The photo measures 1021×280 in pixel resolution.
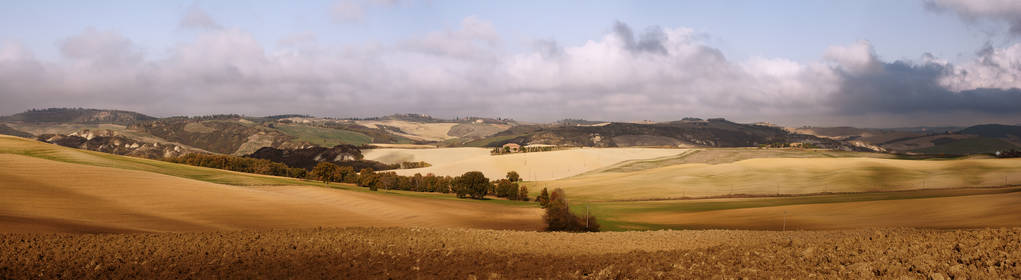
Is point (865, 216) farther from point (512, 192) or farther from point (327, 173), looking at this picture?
point (327, 173)

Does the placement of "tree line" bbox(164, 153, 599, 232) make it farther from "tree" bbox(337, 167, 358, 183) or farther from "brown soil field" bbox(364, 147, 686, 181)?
"brown soil field" bbox(364, 147, 686, 181)

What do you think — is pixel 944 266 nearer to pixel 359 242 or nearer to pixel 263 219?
pixel 359 242

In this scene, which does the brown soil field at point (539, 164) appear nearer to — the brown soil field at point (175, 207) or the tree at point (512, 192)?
the tree at point (512, 192)

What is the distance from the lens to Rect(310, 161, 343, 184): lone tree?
8822 centimetres

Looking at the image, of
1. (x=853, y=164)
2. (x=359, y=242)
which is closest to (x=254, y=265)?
(x=359, y=242)

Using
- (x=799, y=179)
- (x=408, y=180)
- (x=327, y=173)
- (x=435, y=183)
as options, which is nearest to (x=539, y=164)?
(x=408, y=180)

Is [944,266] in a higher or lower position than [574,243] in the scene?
higher

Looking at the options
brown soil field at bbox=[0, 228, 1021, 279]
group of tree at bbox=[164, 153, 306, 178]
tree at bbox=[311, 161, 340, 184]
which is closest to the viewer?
brown soil field at bbox=[0, 228, 1021, 279]

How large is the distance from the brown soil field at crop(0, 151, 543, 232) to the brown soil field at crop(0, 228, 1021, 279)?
6897 mm

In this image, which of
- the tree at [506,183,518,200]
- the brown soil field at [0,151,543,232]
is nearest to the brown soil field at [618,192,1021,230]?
the brown soil field at [0,151,543,232]

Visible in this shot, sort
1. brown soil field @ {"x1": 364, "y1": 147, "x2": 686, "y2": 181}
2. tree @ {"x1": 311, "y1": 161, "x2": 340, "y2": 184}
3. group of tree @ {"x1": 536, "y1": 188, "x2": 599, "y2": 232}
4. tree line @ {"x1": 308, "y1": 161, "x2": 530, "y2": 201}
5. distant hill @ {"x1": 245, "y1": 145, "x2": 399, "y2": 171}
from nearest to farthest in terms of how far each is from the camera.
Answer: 1. group of tree @ {"x1": 536, "y1": 188, "x2": 599, "y2": 232}
2. tree line @ {"x1": 308, "y1": 161, "x2": 530, "y2": 201}
3. tree @ {"x1": 311, "y1": 161, "x2": 340, "y2": 184}
4. brown soil field @ {"x1": 364, "y1": 147, "x2": 686, "y2": 181}
5. distant hill @ {"x1": 245, "y1": 145, "x2": 399, "y2": 171}

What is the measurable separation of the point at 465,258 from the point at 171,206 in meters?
28.0

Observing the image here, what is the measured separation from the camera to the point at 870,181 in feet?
239

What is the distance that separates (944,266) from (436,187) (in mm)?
74980
